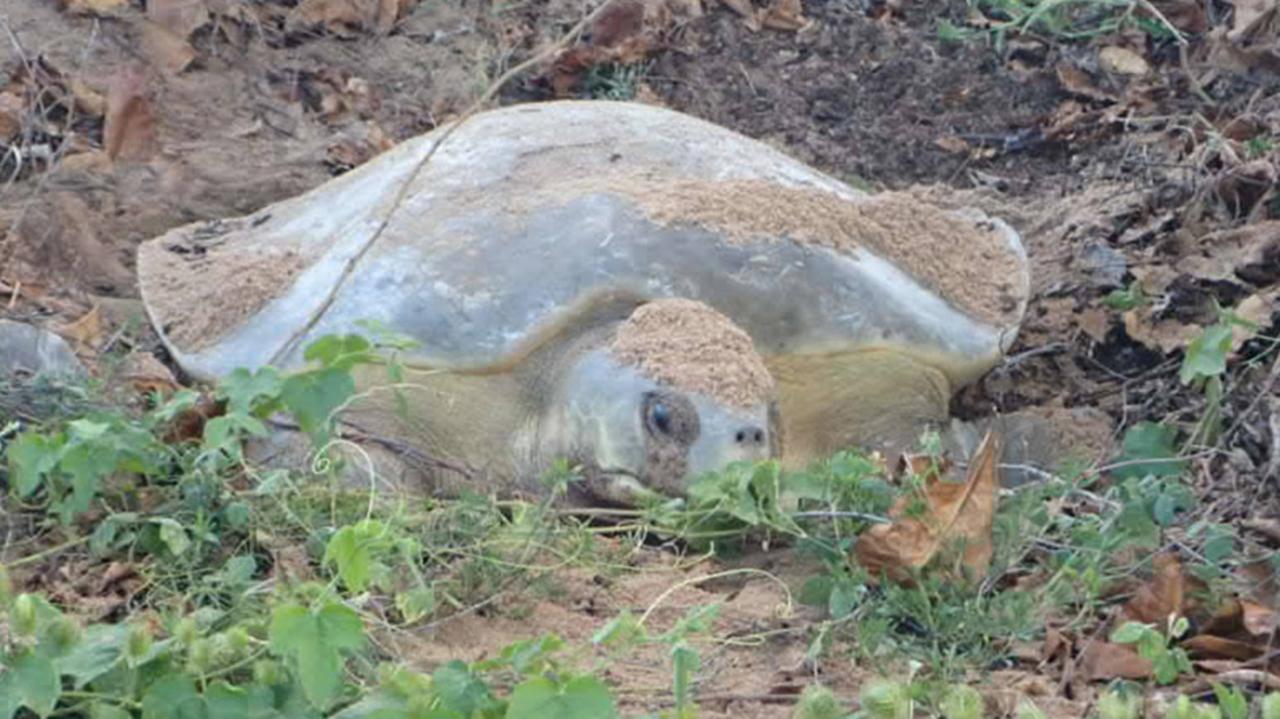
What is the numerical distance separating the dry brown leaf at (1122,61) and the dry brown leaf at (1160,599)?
11.6 ft

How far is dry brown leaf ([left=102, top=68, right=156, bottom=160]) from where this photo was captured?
583 cm

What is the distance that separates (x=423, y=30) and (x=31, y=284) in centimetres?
202

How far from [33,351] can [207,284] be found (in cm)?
72

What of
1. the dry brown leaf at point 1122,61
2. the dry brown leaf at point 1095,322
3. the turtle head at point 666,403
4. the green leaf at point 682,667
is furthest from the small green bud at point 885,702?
the dry brown leaf at point 1122,61

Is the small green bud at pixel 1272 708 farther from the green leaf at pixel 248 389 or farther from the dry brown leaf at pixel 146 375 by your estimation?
the dry brown leaf at pixel 146 375

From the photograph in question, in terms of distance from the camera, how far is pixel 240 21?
253 inches

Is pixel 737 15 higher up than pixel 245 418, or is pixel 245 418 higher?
pixel 245 418

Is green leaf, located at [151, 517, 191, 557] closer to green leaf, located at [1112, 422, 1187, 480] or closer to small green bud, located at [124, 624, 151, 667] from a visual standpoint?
small green bud, located at [124, 624, 151, 667]

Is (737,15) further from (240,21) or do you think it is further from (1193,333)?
(1193,333)

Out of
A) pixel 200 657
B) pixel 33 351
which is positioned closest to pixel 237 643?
pixel 200 657

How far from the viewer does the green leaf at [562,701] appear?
2311 mm

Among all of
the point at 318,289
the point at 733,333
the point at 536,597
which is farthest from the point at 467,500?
the point at 318,289

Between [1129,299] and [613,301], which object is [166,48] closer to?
[613,301]

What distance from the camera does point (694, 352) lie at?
415cm
